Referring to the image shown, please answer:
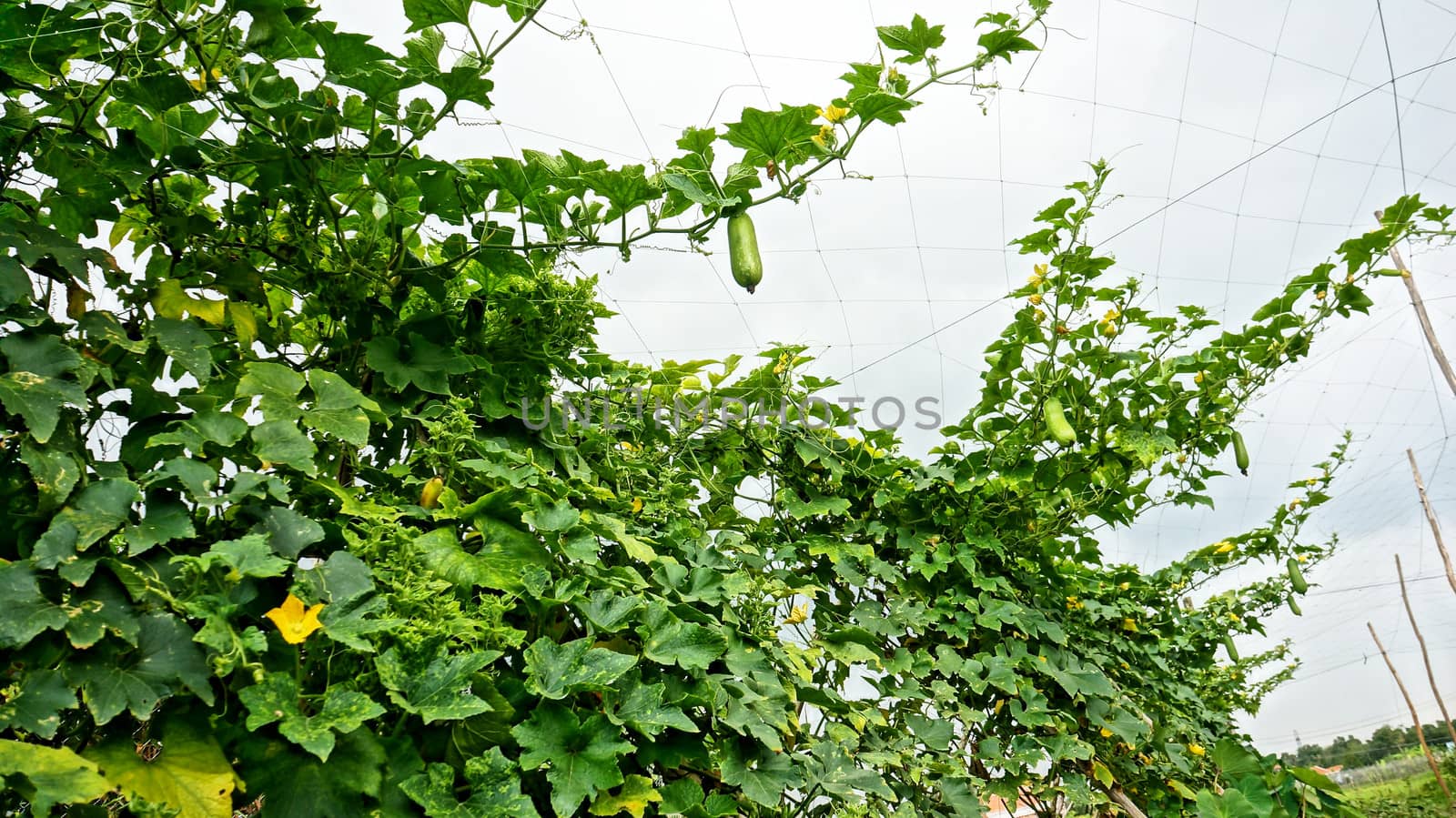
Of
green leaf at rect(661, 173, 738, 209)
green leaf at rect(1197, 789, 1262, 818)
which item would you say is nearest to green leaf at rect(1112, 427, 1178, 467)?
green leaf at rect(1197, 789, 1262, 818)

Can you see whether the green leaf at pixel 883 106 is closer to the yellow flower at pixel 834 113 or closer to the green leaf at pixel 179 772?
the yellow flower at pixel 834 113

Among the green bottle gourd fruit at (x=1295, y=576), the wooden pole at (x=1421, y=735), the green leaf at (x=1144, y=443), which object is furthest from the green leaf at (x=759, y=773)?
the wooden pole at (x=1421, y=735)

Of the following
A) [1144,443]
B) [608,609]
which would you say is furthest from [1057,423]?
[608,609]

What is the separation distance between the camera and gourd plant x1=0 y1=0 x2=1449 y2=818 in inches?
30.8

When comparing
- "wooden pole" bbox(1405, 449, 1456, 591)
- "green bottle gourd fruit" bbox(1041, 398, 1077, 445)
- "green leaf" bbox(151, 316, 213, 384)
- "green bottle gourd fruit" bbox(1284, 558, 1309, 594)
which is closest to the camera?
"green leaf" bbox(151, 316, 213, 384)

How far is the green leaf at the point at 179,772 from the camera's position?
72 cm

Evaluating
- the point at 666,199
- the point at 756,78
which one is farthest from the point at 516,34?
the point at 756,78

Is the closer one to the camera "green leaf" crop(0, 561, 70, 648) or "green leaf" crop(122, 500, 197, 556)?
"green leaf" crop(0, 561, 70, 648)

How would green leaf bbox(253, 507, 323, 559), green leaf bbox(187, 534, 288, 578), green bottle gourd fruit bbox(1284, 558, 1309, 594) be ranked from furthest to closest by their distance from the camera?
green bottle gourd fruit bbox(1284, 558, 1309, 594) → green leaf bbox(253, 507, 323, 559) → green leaf bbox(187, 534, 288, 578)

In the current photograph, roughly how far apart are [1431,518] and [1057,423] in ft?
23.3

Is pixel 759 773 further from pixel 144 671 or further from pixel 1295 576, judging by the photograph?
pixel 1295 576

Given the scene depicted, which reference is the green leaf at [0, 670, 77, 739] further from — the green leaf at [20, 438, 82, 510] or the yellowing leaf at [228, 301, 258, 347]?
the yellowing leaf at [228, 301, 258, 347]

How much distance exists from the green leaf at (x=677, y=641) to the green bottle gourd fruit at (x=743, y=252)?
540 mm

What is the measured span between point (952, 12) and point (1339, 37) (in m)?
2.27
